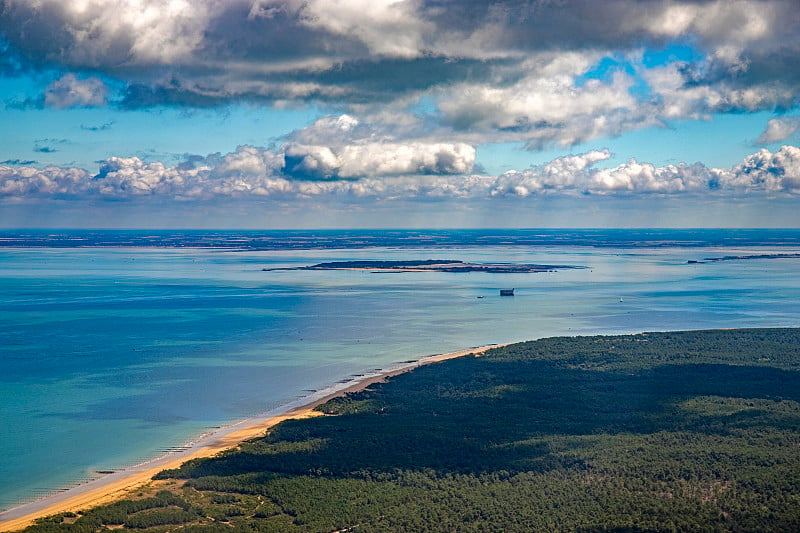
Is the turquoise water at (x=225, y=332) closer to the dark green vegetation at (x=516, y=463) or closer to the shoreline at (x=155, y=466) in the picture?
the shoreline at (x=155, y=466)

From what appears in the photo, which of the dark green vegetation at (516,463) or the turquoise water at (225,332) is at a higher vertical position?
the turquoise water at (225,332)

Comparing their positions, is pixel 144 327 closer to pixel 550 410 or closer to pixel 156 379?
pixel 156 379

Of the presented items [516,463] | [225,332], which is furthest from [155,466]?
[225,332]

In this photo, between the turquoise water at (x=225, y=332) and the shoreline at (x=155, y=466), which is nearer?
the shoreline at (x=155, y=466)

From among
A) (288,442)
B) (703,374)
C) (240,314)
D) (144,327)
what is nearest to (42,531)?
(288,442)

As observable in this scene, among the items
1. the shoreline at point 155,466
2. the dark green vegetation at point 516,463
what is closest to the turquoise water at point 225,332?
the shoreline at point 155,466

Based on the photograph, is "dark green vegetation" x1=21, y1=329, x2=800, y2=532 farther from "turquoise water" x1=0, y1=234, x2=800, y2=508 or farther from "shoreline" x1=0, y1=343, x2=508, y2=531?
"turquoise water" x1=0, y1=234, x2=800, y2=508
